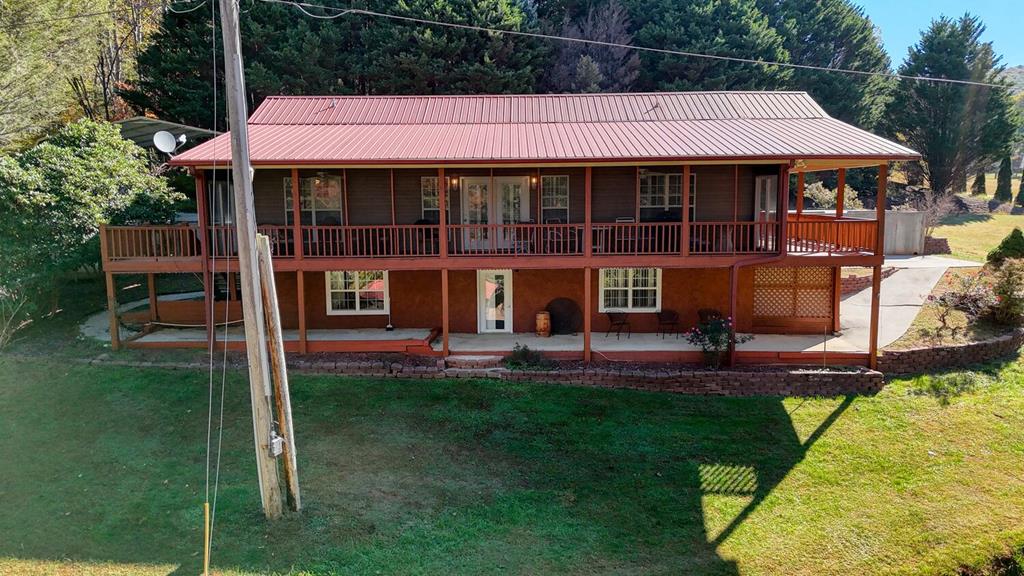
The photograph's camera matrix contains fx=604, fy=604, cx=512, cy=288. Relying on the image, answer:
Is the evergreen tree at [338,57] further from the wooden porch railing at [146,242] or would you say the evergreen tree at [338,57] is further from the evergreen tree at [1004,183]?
the evergreen tree at [1004,183]

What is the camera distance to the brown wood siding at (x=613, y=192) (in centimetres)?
1598

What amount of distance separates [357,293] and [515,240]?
4828 mm

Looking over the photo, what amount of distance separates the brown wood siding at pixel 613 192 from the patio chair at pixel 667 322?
275 centimetres

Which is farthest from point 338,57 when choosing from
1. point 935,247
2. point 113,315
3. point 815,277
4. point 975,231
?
point 975,231

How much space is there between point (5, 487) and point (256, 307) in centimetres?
512

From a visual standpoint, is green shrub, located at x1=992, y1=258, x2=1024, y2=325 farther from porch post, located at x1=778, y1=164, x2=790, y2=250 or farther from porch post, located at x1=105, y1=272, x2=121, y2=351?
porch post, located at x1=105, y1=272, x2=121, y2=351

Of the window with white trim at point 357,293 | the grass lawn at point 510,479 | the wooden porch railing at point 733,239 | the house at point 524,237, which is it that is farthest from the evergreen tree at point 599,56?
the grass lawn at point 510,479

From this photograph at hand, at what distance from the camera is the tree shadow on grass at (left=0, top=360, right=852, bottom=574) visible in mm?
7766

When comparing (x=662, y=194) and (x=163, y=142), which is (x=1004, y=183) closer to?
(x=662, y=194)

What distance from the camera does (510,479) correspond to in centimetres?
963

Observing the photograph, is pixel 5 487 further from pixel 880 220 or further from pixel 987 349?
pixel 987 349

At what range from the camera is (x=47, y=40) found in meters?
21.6

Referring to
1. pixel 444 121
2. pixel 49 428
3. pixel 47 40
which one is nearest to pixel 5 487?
pixel 49 428

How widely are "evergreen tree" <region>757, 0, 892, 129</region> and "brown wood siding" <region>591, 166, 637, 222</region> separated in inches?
1027
